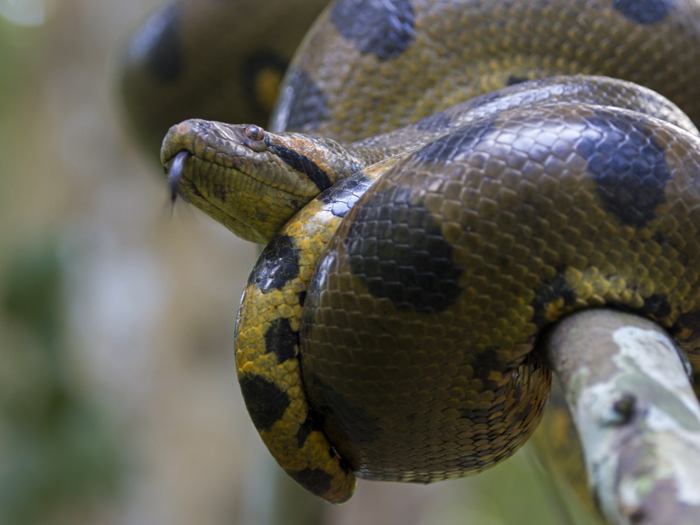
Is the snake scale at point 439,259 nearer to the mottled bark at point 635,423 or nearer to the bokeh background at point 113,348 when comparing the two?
the mottled bark at point 635,423

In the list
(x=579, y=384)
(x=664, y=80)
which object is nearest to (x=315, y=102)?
(x=664, y=80)

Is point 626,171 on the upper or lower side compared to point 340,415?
upper

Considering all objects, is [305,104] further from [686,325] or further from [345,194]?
[686,325]

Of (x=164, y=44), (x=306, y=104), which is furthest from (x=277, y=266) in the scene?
(x=164, y=44)

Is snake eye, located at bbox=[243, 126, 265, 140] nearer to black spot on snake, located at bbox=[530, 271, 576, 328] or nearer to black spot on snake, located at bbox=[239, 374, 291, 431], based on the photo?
black spot on snake, located at bbox=[239, 374, 291, 431]

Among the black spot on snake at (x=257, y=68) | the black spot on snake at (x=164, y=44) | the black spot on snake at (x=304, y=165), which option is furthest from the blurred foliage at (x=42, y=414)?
the black spot on snake at (x=304, y=165)

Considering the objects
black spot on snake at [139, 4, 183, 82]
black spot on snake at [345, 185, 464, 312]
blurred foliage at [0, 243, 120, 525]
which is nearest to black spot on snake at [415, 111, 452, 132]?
black spot on snake at [345, 185, 464, 312]
